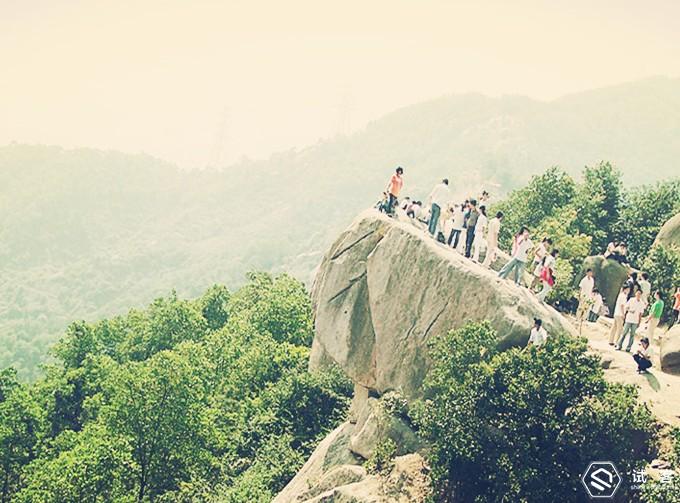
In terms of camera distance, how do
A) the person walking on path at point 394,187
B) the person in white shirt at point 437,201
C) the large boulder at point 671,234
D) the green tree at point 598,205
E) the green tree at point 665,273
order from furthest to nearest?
1. the green tree at point 598,205
2. the large boulder at point 671,234
3. the green tree at point 665,273
4. the person walking on path at point 394,187
5. the person in white shirt at point 437,201

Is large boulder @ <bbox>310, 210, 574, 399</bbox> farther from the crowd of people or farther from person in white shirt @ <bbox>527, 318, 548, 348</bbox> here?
the crowd of people

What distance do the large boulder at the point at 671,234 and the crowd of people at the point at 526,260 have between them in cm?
734

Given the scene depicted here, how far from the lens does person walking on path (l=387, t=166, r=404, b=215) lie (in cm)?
2894

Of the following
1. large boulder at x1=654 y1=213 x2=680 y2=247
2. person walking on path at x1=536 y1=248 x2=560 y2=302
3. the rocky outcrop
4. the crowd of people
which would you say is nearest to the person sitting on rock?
the crowd of people

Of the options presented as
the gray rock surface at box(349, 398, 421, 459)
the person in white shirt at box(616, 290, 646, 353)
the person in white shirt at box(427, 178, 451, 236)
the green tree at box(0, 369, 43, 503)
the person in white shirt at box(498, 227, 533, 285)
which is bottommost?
the green tree at box(0, 369, 43, 503)

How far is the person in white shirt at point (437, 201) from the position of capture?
1085 inches

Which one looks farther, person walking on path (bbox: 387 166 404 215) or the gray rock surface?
person walking on path (bbox: 387 166 404 215)

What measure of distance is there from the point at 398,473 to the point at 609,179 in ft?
117

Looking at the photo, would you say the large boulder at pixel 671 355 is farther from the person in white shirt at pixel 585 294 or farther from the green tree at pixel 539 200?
the green tree at pixel 539 200

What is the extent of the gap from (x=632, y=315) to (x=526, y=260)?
5.45 m

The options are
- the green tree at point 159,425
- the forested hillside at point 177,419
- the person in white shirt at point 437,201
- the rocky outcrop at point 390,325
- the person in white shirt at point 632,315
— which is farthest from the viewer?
the green tree at point 159,425

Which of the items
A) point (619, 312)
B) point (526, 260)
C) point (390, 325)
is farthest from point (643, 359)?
point (390, 325)

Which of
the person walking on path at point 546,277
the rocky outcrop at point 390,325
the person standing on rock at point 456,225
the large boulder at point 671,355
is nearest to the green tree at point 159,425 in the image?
the rocky outcrop at point 390,325

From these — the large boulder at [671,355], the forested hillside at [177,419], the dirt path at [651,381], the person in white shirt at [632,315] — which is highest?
the person in white shirt at [632,315]
